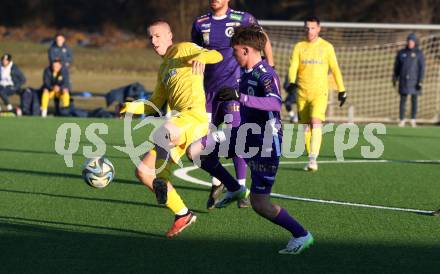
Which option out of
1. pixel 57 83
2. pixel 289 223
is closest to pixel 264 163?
pixel 289 223

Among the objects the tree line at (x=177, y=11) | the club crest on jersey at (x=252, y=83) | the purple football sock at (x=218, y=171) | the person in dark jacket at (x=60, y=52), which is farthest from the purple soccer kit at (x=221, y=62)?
the tree line at (x=177, y=11)

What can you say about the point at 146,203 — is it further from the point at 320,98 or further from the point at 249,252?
the point at 320,98

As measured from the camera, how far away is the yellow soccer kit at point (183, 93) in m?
8.30

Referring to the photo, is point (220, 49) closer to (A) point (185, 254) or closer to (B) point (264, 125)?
(B) point (264, 125)

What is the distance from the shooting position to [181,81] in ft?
27.7

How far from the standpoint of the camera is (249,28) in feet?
24.8

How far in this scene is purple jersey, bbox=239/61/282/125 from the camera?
23.6ft

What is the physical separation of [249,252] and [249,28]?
1.71m

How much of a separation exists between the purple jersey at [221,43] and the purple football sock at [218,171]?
118cm

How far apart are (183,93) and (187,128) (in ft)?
1.13

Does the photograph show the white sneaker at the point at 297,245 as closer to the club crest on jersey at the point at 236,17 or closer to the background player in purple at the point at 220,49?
the background player in purple at the point at 220,49

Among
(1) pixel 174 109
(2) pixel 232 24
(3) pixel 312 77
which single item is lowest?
(3) pixel 312 77

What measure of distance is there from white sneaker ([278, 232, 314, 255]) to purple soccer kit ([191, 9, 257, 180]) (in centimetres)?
250

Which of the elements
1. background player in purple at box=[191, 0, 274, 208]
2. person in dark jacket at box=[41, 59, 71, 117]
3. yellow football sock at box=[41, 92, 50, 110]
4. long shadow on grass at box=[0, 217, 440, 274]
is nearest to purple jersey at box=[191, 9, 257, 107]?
background player in purple at box=[191, 0, 274, 208]
